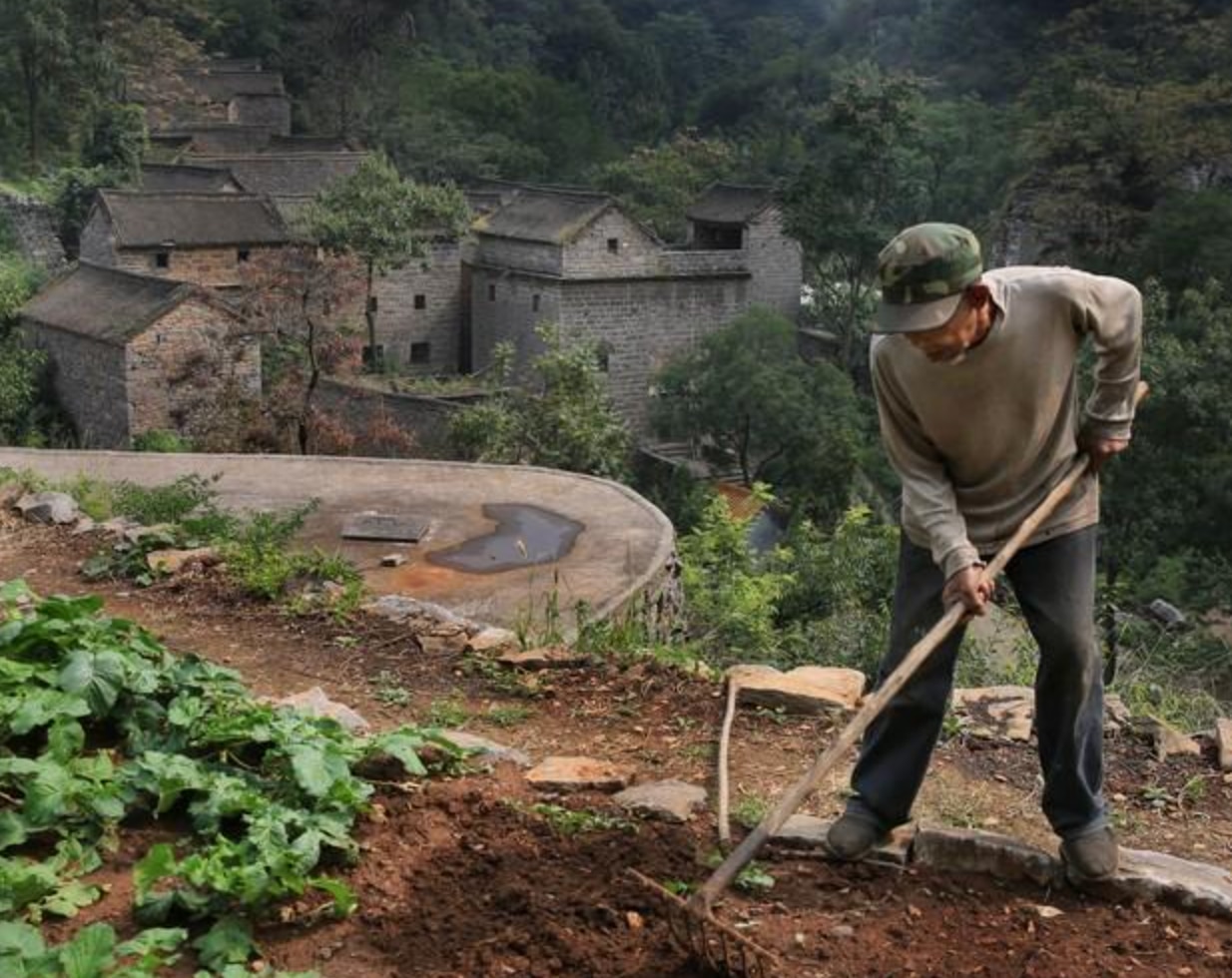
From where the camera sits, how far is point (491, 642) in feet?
18.9

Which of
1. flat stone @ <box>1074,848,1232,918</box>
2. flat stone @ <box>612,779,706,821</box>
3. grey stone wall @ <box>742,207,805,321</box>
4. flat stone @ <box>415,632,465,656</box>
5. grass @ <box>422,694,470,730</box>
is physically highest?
flat stone @ <box>1074,848,1232,918</box>

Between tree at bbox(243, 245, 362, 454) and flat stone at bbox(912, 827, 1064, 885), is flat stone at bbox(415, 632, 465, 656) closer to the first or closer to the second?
flat stone at bbox(912, 827, 1064, 885)

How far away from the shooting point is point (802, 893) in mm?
3553

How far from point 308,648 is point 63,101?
28.5 metres

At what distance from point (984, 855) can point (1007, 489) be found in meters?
0.86

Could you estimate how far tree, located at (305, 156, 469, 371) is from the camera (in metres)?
26.0

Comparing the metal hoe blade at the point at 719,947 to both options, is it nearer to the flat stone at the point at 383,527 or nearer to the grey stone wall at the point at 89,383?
the flat stone at the point at 383,527

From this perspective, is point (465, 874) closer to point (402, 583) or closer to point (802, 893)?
point (802, 893)

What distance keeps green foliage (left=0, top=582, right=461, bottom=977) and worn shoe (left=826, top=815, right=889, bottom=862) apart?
3.38ft

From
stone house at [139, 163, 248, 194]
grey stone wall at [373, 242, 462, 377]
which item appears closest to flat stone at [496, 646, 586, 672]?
grey stone wall at [373, 242, 462, 377]

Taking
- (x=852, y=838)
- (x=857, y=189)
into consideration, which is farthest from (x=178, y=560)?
(x=857, y=189)

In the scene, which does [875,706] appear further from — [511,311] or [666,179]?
[666,179]

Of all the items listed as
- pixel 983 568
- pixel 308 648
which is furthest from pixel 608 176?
pixel 983 568

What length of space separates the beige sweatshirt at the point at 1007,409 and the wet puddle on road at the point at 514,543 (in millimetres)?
5798
